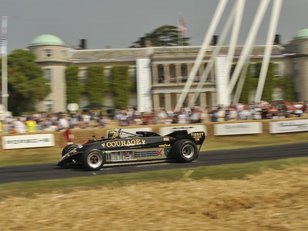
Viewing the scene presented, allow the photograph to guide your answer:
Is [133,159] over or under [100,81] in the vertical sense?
under

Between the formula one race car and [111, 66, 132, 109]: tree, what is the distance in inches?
1746

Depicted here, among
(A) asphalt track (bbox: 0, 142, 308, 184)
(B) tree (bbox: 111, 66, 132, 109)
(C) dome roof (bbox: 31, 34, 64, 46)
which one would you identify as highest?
(C) dome roof (bbox: 31, 34, 64, 46)

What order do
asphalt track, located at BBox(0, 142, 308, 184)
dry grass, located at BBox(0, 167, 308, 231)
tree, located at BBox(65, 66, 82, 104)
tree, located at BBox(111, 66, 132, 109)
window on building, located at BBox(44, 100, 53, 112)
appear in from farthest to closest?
1. tree, located at BBox(111, 66, 132, 109)
2. window on building, located at BBox(44, 100, 53, 112)
3. tree, located at BBox(65, 66, 82, 104)
4. asphalt track, located at BBox(0, 142, 308, 184)
5. dry grass, located at BBox(0, 167, 308, 231)

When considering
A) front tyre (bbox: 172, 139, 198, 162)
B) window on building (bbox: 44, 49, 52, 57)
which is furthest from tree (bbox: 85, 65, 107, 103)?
front tyre (bbox: 172, 139, 198, 162)

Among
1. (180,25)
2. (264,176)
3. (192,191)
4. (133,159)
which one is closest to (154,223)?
(192,191)

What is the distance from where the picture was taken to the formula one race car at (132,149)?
1368 cm

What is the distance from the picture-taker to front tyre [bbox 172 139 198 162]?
14.0m

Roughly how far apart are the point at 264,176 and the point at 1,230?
15.9ft

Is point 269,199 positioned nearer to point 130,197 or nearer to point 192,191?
point 192,191

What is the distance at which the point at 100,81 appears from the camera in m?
58.6

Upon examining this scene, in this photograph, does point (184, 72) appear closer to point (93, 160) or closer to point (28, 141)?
point (28, 141)

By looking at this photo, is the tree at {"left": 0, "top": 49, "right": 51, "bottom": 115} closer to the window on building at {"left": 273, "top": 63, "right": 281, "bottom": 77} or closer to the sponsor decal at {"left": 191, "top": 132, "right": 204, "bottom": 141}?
the window on building at {"left": 273, "top": 63, "right": 281, "bottom": 77}

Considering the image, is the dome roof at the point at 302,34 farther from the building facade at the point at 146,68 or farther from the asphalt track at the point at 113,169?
the asphalt track at the point at 113,169

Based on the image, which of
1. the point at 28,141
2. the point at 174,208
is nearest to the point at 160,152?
the point at 174,208
